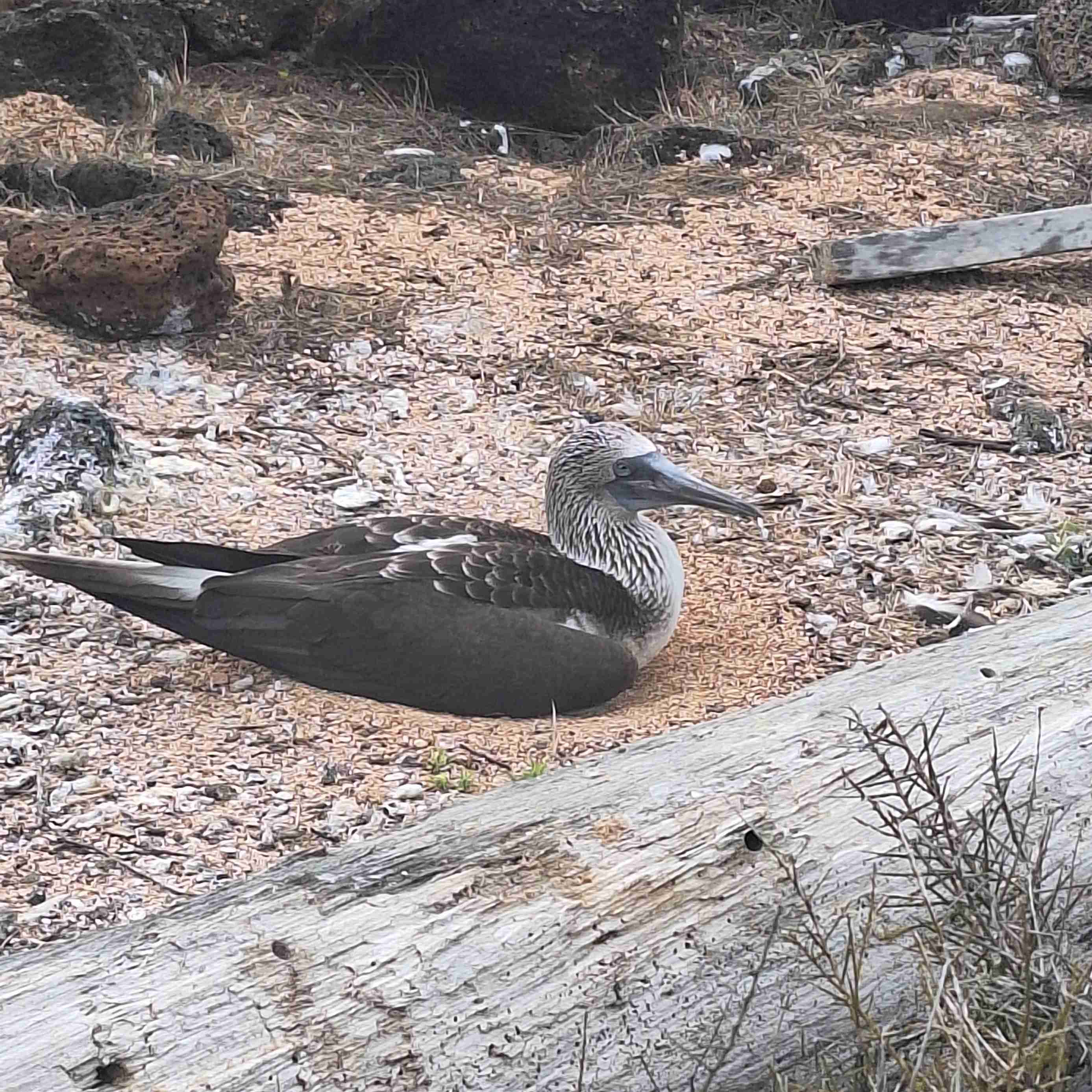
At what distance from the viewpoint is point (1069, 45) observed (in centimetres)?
→ 911

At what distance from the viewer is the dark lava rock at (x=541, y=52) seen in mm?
8516

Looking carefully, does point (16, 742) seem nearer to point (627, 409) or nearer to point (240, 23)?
point (627, 409)

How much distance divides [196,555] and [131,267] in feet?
6.64

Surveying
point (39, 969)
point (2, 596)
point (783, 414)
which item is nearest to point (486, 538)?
point (2, 596)

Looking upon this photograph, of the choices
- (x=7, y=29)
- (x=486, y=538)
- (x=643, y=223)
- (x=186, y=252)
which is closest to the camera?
(x=486, y=538)

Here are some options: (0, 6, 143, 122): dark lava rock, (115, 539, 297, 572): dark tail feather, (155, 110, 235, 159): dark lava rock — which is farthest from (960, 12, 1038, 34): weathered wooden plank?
(115, 539, 297, 572): dark tail feather

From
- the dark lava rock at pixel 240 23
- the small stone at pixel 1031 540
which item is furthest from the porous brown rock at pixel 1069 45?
the small stone at pixel 1031 540

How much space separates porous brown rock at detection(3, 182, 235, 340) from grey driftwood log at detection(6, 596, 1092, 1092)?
375cm

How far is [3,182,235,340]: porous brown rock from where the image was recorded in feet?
19.5

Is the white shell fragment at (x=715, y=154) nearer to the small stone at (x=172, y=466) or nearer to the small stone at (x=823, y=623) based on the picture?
the small stone at (x=172, y=466)

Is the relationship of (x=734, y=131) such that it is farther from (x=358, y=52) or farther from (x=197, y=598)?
(x=197, y=598)

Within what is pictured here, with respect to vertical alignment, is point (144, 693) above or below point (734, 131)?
below

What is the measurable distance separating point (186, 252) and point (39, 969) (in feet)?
13.5

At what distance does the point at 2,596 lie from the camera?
4.57m
